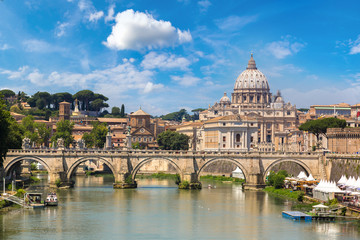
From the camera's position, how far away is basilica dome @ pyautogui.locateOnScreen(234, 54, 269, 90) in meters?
185

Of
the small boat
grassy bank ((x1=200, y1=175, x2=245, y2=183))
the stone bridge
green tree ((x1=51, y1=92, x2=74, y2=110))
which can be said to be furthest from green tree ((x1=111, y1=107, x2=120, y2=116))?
the small boat

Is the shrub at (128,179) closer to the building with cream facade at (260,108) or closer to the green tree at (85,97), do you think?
the building with cream facade at (260,108)

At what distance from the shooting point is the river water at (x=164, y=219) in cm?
4397

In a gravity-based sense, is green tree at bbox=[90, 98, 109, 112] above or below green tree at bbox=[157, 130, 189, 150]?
above

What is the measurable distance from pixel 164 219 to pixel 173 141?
75371 mm

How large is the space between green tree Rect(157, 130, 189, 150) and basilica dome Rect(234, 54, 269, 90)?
196ft

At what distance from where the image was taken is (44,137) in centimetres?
11938

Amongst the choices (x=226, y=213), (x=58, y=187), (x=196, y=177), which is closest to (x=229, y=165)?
(x=196, y=177)

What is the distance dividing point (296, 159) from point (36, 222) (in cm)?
3337

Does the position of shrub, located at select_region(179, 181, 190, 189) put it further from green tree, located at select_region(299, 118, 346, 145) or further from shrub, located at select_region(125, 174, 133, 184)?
green tree, located at select_region(299, 118, 346, 145)

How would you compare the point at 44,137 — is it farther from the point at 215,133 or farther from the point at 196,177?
the point at 196,177

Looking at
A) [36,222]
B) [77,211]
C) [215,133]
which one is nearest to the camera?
[36,222]

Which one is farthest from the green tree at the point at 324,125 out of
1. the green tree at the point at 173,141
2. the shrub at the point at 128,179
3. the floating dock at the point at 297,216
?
the floating dock at the point at 297,216

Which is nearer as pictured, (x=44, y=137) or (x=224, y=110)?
(x=44, y=137)
